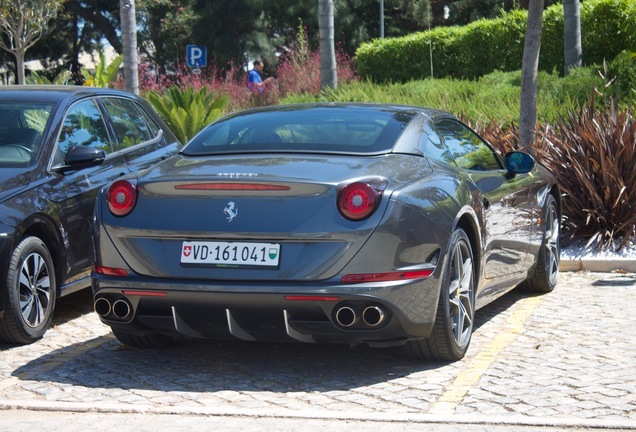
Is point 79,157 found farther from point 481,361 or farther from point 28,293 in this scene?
point 481,361

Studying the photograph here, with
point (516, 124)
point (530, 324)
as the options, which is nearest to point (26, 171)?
point (530, 324)

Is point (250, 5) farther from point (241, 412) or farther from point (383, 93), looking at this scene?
point (241, 412)

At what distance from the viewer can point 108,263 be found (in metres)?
6.29

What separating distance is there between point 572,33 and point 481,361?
14.3 m

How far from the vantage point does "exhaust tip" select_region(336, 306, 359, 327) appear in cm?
589

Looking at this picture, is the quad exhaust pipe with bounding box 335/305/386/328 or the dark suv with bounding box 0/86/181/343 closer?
the quad exhaust pipe with bounding box 335/305/386/328

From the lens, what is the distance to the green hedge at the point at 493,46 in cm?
2145

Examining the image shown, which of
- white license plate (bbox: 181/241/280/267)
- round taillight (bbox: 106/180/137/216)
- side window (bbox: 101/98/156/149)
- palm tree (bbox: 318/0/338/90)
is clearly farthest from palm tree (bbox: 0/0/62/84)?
white license plate (bbox: 181/241/280/267)

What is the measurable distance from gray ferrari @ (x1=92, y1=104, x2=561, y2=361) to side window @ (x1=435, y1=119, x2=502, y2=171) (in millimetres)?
477

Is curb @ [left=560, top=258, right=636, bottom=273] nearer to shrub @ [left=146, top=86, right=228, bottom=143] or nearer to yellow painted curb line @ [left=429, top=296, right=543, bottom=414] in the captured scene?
yellow painted curb line @ [left=429, top=296, right=543, bottom=414]

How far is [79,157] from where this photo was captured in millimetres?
7938

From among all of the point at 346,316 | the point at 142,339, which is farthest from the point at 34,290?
the point at 346,316

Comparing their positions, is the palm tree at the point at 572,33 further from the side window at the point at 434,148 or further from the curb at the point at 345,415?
the curb at the point at 345,415

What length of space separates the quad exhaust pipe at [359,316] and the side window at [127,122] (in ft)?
11.8
